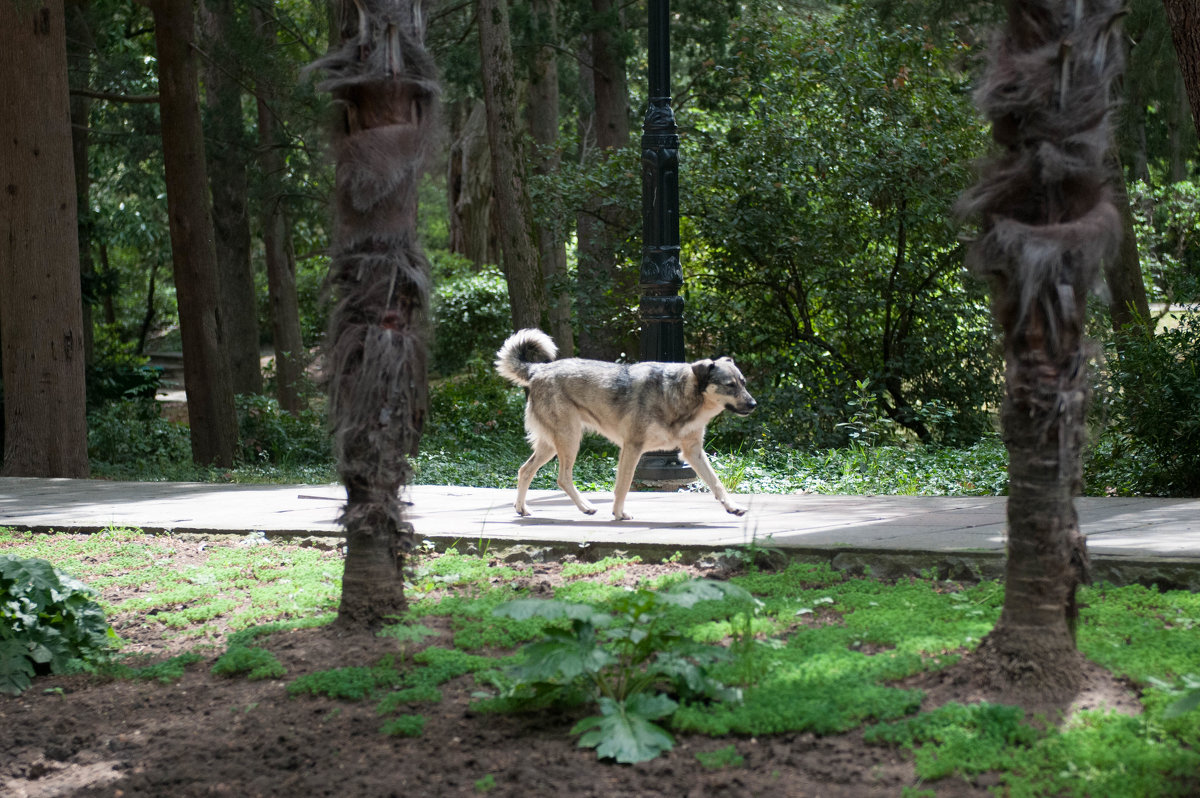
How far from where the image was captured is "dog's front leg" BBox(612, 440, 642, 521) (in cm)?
784

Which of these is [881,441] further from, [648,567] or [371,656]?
[371,656]

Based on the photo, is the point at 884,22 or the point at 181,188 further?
the point at 884,22

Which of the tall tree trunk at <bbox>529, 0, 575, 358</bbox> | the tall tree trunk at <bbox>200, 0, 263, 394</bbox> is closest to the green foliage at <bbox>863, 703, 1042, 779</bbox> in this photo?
the tall tree trunk at <bbox>529, 0, 575, 358</bbox>

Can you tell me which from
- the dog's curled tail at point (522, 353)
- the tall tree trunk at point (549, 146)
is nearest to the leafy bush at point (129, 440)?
the tall tree trunk at point (549, 146)

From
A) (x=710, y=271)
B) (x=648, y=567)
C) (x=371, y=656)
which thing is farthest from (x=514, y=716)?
(x=710, y=271)

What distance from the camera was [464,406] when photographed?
18.8m

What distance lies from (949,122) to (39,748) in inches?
570

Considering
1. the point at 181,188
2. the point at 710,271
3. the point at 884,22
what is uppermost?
the point at 884,22

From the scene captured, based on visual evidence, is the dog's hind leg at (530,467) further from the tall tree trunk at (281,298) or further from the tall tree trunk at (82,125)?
the tall tree trunk at (281,298)

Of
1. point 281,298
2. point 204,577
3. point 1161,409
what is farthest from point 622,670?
point 281,298

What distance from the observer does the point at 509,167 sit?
1555 centimetres

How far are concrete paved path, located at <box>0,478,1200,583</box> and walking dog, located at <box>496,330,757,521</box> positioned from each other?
0.47m

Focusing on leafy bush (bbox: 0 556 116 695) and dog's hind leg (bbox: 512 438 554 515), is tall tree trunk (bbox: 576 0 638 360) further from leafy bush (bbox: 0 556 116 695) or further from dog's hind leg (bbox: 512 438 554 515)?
leafy bush (bbox: 0 556 116 695)

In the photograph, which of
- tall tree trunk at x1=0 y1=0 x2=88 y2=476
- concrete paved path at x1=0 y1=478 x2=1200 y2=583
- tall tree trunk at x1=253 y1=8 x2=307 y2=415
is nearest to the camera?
concrete paved path at x1=0 y1=478 x2=1200 y2=583
